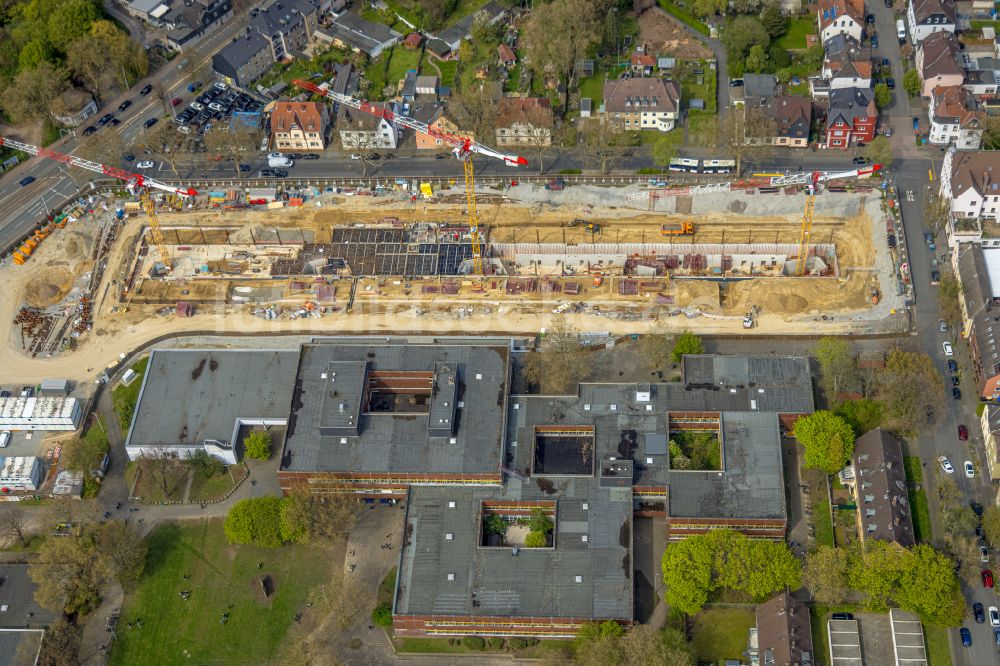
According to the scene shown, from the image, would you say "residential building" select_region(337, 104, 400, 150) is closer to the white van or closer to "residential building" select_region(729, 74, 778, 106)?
the white van

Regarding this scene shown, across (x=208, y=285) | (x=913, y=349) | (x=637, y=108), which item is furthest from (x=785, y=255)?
(x=208, y=285)

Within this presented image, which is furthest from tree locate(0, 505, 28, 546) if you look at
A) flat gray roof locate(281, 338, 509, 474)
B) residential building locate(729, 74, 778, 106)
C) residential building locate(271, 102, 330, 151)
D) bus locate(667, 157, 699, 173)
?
residential building locate(729, 74, 778, 106)

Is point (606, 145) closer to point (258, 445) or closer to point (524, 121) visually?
point (524, 121)

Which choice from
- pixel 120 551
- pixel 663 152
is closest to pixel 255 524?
pixel 120 551

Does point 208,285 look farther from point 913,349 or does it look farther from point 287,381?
point 913,349

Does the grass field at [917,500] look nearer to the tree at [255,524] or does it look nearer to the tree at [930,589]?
the tree at [930,589]
